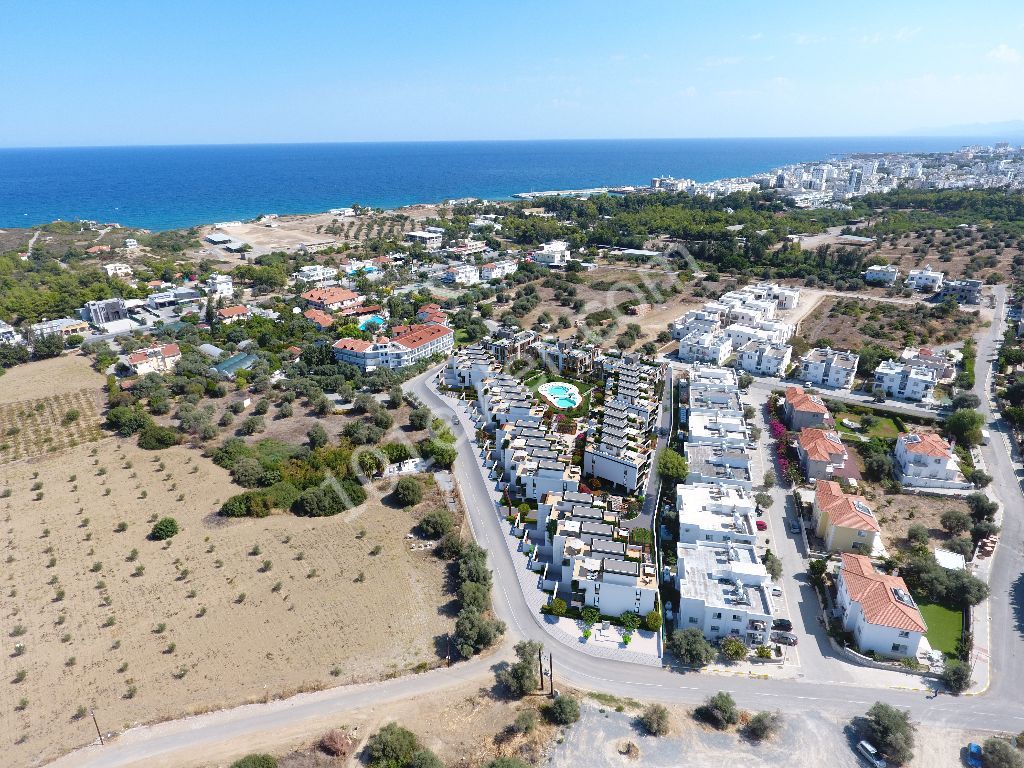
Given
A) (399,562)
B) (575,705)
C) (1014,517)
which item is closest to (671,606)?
(575,705)

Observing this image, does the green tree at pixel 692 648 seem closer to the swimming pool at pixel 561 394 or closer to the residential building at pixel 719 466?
the residential building at pixel 719 466

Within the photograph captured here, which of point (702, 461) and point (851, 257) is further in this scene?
point (851, 257)

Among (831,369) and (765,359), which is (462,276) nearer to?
(765,359)

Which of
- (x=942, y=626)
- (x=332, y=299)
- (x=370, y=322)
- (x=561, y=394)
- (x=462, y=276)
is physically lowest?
(x=942, y=626)

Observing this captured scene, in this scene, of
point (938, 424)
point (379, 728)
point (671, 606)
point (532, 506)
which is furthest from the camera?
point (938, 424)

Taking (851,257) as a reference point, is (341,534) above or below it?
below

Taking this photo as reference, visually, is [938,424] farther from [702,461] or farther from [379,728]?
[379,728]

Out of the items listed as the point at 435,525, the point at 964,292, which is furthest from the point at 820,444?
the point at 964,292
